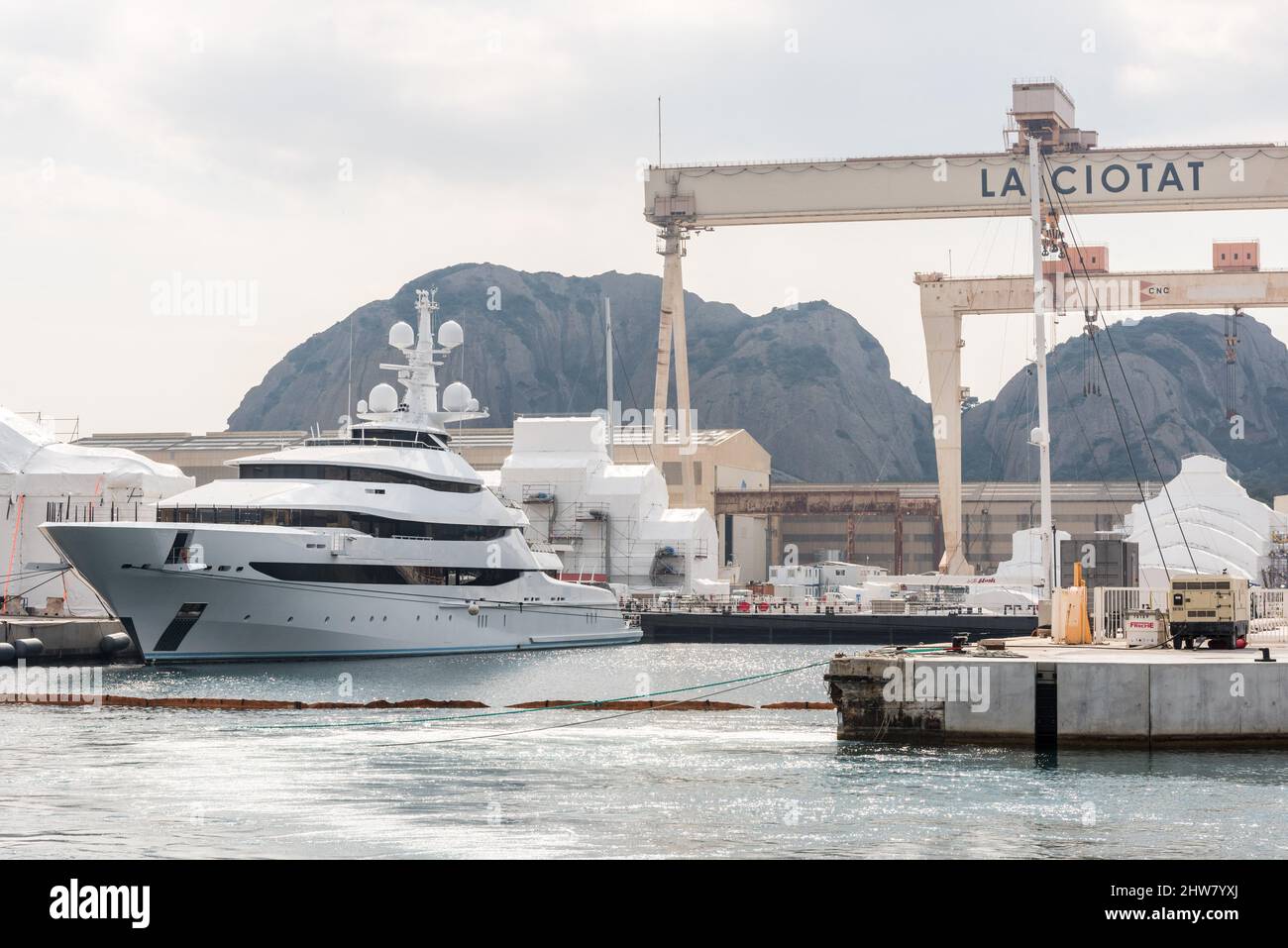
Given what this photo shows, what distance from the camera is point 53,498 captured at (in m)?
61.6

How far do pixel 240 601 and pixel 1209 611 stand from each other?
3240cm

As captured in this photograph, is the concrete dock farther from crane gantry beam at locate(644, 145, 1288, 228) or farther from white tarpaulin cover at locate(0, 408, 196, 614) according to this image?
crane gantry beam at locate(644, 145, 1288, 228)

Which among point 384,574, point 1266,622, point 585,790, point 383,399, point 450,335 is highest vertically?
point 450,335

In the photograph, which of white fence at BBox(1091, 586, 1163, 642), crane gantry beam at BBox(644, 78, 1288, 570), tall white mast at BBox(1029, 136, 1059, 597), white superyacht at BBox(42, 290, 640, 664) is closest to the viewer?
white fence at BBox(1091, 586, 1163, 642)

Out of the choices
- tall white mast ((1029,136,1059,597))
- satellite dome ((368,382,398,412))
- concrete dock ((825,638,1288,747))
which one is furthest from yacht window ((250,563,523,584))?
concrete dock ((825,638,1288,747))

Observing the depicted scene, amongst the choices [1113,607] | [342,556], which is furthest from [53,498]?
[1113,607]

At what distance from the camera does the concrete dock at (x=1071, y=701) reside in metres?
25.5

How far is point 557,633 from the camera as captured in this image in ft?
211

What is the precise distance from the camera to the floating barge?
7300cm

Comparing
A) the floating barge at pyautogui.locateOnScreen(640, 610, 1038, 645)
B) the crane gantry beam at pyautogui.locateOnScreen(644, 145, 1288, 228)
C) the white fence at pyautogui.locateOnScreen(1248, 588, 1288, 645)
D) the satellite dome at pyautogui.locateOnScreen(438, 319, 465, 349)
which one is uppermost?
the crane gantry beam at pyautogui.locateOnScreen(644, 145, 1288, 228)

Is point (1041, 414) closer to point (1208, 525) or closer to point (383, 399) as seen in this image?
point (383, 399)

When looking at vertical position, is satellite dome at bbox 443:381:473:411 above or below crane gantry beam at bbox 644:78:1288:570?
below

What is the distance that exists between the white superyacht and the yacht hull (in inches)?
1.9

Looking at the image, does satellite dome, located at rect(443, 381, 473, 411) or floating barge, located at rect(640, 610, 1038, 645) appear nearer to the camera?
satellite dome, located at rect(443, 381, 473, 411)
